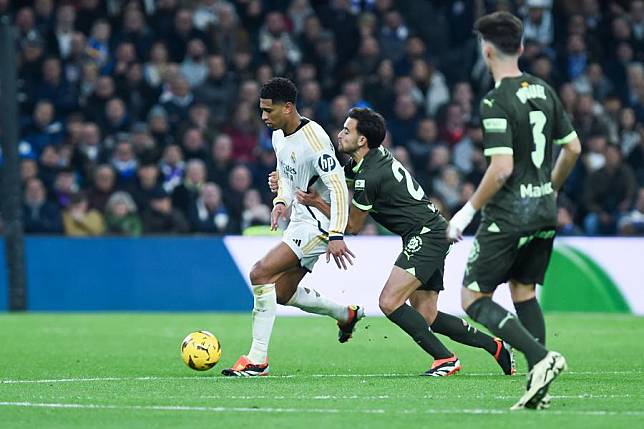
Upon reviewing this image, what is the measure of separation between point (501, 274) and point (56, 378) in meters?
3.81

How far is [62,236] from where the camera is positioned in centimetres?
1883

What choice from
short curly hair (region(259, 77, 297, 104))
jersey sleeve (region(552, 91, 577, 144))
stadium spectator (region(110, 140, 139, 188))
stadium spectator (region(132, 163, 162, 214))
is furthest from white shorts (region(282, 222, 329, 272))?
stadium spectator (region(110, 140, 139, 188))

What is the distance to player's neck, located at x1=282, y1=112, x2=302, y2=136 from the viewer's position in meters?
10.4

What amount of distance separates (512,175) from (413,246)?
2.51m

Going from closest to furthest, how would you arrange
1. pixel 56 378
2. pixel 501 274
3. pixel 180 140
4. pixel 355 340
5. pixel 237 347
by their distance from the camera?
pixel 501 274, pixel 56 378, pixel 237 347, pixel 355 340, pixel 180 140

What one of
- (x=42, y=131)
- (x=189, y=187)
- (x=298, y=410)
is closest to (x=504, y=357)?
(x=298, y=410)

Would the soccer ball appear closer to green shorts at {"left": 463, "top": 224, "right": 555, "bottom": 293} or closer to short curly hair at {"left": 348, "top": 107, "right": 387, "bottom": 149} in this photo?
short curly hair at {"left": 348, "top": 107, "right": 387, "bottom": 149}

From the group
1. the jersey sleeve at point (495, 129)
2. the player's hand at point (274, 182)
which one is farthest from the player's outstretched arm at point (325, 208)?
the jersey sleeve at point (495, 129)

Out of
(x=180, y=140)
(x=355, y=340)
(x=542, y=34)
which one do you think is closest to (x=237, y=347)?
(x=355, y=340)

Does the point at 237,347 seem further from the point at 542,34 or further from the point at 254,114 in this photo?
the point at 542,34

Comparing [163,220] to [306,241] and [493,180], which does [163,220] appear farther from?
[493,180]

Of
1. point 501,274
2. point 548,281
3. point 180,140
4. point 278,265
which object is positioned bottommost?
point 548,281

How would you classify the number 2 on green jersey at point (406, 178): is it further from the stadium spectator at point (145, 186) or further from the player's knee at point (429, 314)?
the stadium spectator at point (145, 186)

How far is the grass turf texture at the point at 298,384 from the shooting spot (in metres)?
7.29
